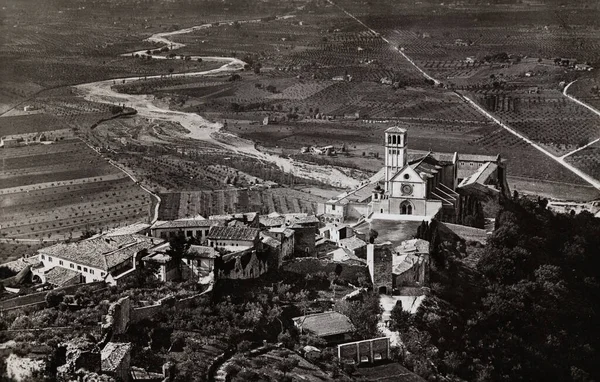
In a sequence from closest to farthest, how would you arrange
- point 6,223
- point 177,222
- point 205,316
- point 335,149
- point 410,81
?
point 205,316, point 177,222, point 6,223, point 335,149, point 410,81

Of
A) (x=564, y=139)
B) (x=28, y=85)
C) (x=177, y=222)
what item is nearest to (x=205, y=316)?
(x=177, y=222)

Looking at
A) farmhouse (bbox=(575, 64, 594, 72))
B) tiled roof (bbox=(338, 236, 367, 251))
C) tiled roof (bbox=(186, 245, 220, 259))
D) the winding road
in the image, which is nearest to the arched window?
tiled roof (bbox=(338, 236, 367, 251))

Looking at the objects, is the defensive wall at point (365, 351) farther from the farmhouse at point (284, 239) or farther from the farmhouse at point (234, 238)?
the farmhouse at point (234, 238)

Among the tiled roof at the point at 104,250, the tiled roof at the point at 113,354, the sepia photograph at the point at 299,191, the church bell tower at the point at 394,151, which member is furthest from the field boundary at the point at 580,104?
the tiled roof at the point at 113,354

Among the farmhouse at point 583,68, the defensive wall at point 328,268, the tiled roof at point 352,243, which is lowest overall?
the defensive wall at point 328,268

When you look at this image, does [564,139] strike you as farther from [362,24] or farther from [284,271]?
[284,271]

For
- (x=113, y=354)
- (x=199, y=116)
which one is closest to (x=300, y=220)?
(x=113, y=354)
